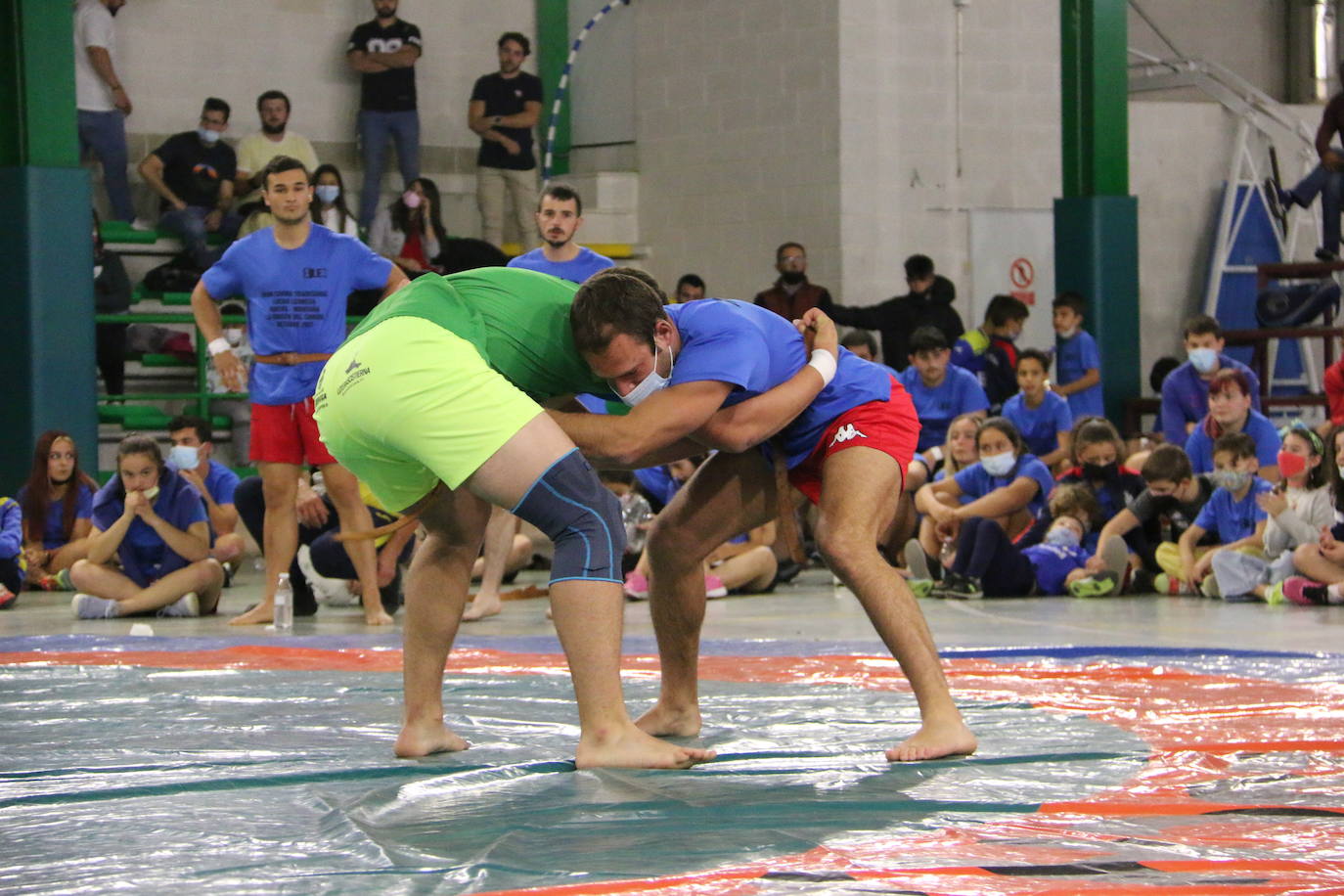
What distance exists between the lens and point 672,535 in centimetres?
402

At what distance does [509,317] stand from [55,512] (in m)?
5.66

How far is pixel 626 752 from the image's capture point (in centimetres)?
347

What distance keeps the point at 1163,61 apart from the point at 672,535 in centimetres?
1144

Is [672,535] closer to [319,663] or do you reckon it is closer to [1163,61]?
[319,663]

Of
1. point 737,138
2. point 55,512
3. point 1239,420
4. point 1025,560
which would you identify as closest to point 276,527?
point 55,512

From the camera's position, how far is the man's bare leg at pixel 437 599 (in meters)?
3.72

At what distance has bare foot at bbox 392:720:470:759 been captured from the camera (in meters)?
3.65

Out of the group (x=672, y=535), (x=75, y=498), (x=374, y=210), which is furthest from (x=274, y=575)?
(x=374, y=210)

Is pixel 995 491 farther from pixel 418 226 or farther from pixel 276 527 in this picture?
pixel 418 226

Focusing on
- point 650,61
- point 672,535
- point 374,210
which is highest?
point 650,61

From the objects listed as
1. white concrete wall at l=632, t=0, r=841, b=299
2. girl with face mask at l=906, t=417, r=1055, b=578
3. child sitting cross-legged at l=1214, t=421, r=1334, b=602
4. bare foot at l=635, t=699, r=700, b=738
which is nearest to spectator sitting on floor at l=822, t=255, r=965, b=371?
white concrete wall at l=632, t=0, r=841, b=299

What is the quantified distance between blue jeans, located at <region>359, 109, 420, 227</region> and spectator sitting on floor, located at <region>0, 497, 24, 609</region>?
462cm

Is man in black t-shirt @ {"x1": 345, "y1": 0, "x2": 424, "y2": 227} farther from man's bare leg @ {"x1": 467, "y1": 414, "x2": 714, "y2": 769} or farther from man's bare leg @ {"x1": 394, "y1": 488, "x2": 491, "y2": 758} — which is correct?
man's bare leg @ {"x1": 467, "y1": 414, "x2": 714, "y2": 769}

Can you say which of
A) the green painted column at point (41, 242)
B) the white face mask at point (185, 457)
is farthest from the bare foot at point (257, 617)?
the green painted column at point (41, 242)
